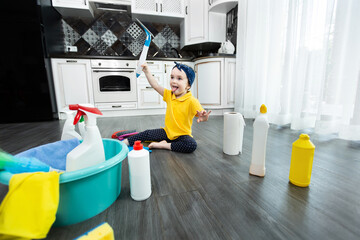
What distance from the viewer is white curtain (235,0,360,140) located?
1079 mm

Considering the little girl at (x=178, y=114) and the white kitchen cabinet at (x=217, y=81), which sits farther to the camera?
the white kitchen cabinet at (x=217, y=81)

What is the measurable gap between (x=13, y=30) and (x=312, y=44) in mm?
3010

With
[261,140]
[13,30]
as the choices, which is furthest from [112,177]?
[13,30]

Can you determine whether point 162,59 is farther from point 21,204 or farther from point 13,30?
point 21,204

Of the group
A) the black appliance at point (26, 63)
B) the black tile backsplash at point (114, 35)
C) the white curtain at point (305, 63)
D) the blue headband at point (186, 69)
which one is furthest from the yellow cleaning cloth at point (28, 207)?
the black tile backsplash at point (114, 35)

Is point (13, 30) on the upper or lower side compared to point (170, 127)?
upper

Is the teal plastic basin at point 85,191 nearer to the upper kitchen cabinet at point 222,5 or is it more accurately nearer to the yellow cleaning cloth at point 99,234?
the yellow cleaning cloth at point 99,234

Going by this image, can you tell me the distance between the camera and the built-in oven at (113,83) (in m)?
2.44

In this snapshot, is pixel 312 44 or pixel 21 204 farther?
pixel 312 44

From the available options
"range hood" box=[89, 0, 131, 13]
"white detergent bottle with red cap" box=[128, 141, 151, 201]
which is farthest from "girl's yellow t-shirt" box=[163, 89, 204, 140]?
"range hood" box=[89, 0, 131, 13]

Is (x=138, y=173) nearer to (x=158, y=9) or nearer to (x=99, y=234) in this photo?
(x=99, y=234)

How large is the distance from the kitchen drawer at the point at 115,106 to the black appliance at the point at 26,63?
566 millimetres

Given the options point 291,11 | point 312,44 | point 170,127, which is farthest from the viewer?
point 291,11

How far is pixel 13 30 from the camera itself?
6.72 ft
